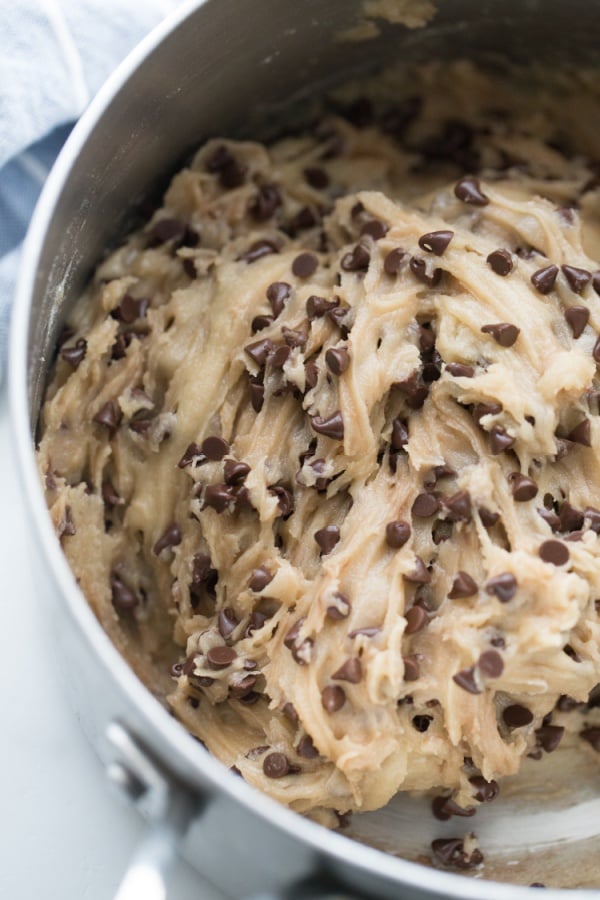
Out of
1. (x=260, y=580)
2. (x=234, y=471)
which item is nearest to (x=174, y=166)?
(x=234, y=471)

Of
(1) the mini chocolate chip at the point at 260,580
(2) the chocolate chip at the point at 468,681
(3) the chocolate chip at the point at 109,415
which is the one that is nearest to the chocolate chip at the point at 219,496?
(1) the mini chocolate chip at the point at 260,580

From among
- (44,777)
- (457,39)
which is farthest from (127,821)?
(457,39)

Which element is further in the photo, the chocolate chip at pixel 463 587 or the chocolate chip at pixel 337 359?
the chocolate chip at pixel 337 359

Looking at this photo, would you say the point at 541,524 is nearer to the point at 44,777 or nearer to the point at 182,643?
the point at 182,643

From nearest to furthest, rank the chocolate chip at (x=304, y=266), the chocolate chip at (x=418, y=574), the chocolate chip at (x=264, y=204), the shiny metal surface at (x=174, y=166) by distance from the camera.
A: the shiny metal surface at (x=174, y=166) → the chocolate chip at (x=418, y=574) → the chocolate chip at (x=304, y=266) → the chocolate chip at (x=264, y=204)

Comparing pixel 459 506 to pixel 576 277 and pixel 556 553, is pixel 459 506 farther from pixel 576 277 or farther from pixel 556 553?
pixel 576 277

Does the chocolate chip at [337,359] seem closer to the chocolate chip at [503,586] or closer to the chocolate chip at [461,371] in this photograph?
the chocolate chip at [461,371]
